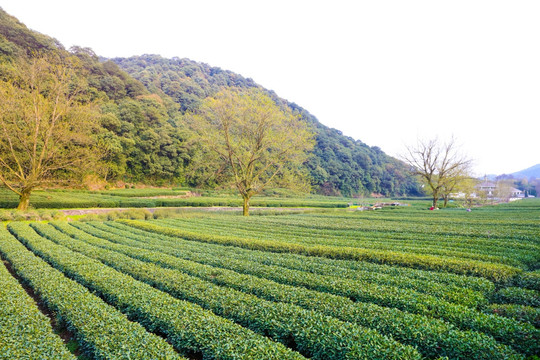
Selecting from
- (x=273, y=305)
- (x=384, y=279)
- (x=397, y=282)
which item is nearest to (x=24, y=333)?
(x=273, y=305)

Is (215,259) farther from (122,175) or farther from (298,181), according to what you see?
(122,175)

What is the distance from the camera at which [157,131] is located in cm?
5709

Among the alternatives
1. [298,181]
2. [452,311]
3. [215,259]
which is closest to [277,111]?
[298,181]

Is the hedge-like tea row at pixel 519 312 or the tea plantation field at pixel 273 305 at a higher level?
the hedge-like tea row at pixel 519 312

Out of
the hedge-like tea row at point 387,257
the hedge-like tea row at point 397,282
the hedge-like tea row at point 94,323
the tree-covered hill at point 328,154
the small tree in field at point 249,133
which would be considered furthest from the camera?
the tree-covered hill at point 328,154

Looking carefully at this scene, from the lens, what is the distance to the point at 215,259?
955 centimetres

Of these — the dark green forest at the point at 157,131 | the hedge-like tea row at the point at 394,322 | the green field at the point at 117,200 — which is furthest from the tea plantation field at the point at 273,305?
the green field at the point at 117,200

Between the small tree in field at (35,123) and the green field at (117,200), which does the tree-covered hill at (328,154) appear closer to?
the green field at (117,200)

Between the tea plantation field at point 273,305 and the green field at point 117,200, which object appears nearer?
the tea plantation field at point 273,305

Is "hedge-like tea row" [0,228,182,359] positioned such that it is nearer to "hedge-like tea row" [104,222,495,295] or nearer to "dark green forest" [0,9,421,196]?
"hedge-like tea row" [104,222,495,295]

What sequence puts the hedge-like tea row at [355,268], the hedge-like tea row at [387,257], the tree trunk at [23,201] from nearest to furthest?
the hedge-like tea row at [355,268] → the hedge-like tea row at [387,257] → the tree trunk at [23,201]

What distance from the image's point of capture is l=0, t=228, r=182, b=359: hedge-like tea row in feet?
13.6

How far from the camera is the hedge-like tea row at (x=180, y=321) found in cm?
408

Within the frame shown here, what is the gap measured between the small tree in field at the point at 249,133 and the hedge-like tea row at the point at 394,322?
18483 millimetres
